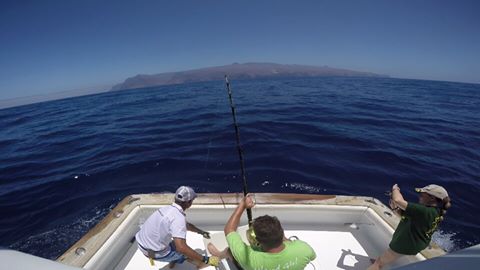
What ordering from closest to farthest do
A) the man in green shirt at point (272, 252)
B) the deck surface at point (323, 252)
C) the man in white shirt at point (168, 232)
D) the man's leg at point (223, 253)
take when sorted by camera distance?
the man in green shirt at point (272, 252), the man's leg at point (223, 253), the man in white shirt at point (168, 232), the deck surface at point (323, 252)

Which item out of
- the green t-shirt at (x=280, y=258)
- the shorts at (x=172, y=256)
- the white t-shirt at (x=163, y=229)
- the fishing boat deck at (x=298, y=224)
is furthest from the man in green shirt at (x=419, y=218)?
the shorts at (x=172, y=256)

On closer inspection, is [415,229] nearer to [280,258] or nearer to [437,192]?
[437,192]

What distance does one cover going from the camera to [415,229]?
300 cm

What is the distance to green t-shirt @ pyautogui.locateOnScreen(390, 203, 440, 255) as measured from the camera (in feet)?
9.50

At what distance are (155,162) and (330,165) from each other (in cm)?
686

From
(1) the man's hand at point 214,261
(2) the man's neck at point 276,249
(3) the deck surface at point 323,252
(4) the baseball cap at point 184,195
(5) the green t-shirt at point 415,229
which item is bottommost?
(3) the deck surface at point 323,252

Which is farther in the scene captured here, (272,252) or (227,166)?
(227,166)

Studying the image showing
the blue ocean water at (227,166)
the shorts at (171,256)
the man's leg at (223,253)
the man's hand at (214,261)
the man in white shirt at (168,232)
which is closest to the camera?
the man's leg at (223,253)

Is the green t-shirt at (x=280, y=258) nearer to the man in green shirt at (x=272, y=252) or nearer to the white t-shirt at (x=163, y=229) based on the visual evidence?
the man in green shirt at (x=272, y=252)

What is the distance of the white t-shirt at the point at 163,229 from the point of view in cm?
314

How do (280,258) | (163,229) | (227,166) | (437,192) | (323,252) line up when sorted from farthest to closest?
(227,166), (323,252), (163,229), (437,192), (280,258)

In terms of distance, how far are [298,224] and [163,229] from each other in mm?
2460

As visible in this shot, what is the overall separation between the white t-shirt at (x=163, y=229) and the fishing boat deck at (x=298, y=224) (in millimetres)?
724

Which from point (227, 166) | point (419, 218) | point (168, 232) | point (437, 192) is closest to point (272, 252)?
point (168, 232)
